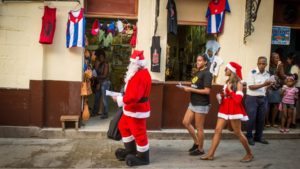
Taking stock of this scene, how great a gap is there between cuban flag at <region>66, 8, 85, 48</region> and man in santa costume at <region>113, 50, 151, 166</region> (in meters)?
2.34

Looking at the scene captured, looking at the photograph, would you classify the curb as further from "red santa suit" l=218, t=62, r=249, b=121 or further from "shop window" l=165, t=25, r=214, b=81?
"red santa suit" l=218, t=62, r=249, b=121

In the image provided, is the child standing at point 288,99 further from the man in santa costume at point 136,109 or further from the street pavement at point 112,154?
the man in santa costume at point 136,109

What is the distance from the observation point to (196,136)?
25.3ft

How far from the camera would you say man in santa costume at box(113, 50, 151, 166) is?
6688 millimetres

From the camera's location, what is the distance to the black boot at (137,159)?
6906 mm

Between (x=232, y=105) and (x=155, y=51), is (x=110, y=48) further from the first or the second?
(x=232, y=105)

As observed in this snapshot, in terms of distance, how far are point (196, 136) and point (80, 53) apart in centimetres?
330

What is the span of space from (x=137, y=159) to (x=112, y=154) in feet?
2.94

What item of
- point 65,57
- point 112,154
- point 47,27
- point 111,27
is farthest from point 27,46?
point 112,154

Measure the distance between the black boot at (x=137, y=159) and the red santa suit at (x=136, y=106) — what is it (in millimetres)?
106

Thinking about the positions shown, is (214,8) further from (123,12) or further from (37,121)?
(37,121)

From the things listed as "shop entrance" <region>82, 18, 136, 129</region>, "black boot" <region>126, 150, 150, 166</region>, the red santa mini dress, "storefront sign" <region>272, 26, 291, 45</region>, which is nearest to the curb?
"shop entrance" <region>82, 18, 136, 129</region>

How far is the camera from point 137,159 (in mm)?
6957

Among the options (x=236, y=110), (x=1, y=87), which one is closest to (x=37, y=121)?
(x=1, y=87)
